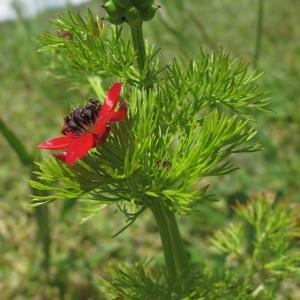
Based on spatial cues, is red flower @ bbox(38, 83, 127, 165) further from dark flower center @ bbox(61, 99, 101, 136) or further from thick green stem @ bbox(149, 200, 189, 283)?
thick green stem @ bbox(149, 200, 189, 283)

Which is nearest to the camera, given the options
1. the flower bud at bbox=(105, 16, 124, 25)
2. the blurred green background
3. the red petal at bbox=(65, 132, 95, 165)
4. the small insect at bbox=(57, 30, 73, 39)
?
the red petal at bbox=(65, 132, 95, 165)

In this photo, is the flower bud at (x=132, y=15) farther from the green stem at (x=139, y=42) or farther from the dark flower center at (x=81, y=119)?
the dark flower center at (x=81, y=119)

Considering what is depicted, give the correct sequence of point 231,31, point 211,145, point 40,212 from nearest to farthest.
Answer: point 211,145 < point 40,212 < point 231,31

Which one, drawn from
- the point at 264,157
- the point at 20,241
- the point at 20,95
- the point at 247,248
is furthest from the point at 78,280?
the point at 20,95

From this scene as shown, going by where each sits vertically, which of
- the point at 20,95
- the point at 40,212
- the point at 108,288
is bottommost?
the point at 108,288

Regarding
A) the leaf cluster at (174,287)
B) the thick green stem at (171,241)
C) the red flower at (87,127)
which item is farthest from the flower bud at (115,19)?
the leaf cluster at (174,287)

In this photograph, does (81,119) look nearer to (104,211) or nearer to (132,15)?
(132,15)

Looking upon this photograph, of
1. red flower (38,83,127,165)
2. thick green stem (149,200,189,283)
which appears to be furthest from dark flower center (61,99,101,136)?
thick green stem (149,200,189,283)

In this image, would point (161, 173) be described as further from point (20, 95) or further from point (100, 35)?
point (20, 95)
